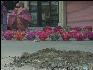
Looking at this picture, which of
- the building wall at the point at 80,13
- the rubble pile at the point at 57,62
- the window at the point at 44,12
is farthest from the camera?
the window at the point at 44,12

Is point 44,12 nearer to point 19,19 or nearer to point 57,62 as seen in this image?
point 19,19

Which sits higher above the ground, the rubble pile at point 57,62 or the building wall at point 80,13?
the building wall at point 80,13

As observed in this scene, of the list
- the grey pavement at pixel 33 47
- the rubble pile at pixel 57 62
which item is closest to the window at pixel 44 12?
the grey pavement at pixel 33 47

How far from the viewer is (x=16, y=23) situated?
1198 centimetres

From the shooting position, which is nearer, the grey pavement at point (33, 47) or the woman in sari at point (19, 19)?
the grey pavement at point (33, 47)

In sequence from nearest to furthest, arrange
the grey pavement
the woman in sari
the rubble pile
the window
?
the rubble pile < the grey pavement < the woman in sari < the window

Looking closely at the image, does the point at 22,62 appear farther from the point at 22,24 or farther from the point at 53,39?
the point at 22,24

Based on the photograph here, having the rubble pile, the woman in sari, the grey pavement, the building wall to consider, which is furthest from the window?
the rubble pile

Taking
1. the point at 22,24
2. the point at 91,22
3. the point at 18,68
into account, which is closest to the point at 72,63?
the point at 18,68

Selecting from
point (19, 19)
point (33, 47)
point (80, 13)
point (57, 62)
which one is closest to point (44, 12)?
point (80, 13)

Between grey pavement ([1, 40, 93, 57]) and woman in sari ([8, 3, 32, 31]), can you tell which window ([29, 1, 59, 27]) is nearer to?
woman in sari ([8, 3, 32, 31])

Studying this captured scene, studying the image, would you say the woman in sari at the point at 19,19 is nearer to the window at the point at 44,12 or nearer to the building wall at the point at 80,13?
the building wall at the point at 80,13

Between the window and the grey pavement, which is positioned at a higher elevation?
the window

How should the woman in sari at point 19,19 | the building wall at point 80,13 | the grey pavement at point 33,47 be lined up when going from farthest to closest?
the building wall at point 80,13 < the woman in sari at point 19,19 < the grey pavement at point 33,47
